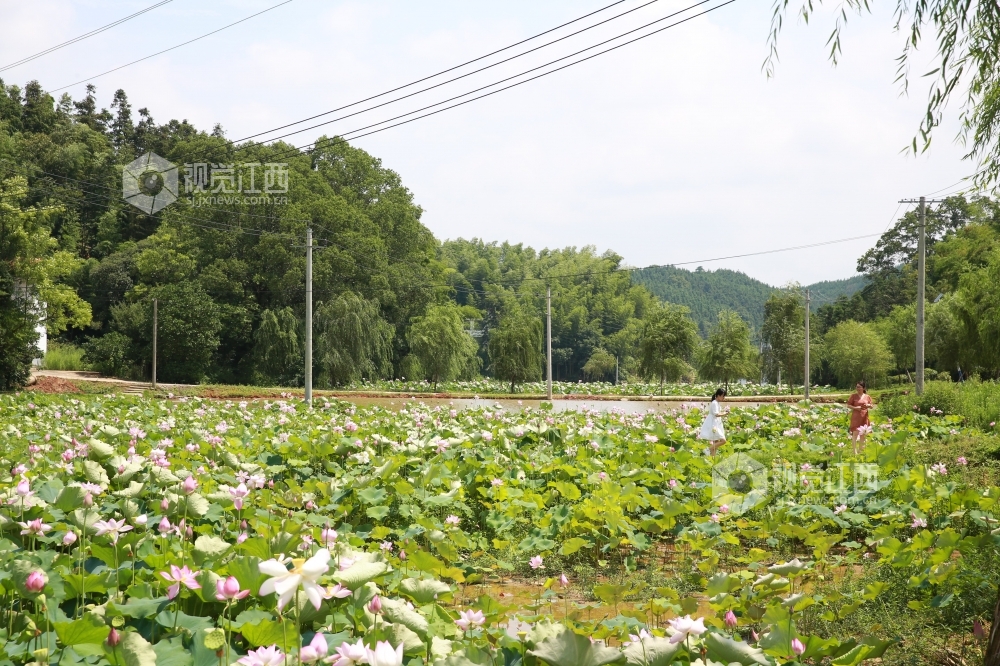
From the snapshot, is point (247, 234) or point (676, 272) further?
point (676, 272)

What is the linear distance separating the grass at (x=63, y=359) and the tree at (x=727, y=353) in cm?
3047

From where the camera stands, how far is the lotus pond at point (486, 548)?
236 centimetres

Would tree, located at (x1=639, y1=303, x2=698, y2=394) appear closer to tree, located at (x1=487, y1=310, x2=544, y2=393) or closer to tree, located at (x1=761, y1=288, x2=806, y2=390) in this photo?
tree, located at (x1=761, y1=288, x2=806, y2=390)

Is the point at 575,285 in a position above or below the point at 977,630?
above

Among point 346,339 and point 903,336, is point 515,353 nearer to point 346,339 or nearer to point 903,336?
point 346,339

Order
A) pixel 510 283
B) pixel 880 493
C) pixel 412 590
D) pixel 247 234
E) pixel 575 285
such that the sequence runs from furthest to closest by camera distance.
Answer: pixel 510 283 < pixel 575 285 < pixel 247 234 < pixel 880 493 < pixel 412 590

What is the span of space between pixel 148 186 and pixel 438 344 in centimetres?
1979

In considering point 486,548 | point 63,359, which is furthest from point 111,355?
point 486,548

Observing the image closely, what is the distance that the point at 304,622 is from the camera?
8.46 feet

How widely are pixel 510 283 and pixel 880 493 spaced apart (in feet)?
275

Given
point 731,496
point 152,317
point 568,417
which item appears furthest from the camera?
point 152,317

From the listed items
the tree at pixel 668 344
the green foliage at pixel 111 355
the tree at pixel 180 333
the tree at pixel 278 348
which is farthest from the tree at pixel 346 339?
the tree at pixel 668 344

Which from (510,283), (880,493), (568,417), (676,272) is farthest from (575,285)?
(880,493)

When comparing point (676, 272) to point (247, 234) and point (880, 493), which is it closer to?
point (247, 234)
